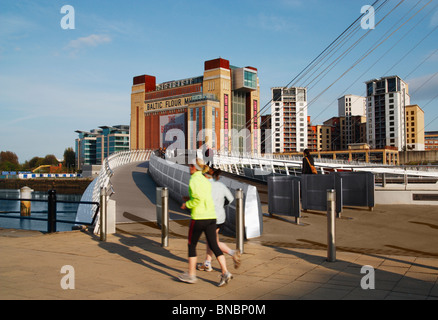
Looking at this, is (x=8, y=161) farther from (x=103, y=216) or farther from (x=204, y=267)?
(x=204, y=267)

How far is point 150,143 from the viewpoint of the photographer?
156 metres

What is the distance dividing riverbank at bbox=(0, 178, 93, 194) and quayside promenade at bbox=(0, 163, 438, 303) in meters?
99.7

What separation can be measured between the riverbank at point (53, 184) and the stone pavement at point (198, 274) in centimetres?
10093

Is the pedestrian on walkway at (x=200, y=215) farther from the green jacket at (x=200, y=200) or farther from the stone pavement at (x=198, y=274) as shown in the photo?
the stone pavement at (x=198, y=274)

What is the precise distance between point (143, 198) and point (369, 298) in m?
13.5

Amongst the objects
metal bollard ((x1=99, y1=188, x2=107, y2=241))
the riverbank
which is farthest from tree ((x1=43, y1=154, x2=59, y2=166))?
metal bollard ((x1=99, y1=188, x2=107, y2=241))

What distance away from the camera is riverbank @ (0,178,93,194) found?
108 metres

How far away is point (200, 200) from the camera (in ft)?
18.3

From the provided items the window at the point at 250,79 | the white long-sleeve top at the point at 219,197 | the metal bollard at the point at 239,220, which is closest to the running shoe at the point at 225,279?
the white long-sleeve top at the point at 219,197

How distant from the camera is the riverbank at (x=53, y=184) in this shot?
107688 mm

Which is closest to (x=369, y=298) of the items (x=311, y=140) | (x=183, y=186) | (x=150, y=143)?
(x=183, y=186)

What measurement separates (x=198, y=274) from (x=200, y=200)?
4.03 ft

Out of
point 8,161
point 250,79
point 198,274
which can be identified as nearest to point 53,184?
point 250,79

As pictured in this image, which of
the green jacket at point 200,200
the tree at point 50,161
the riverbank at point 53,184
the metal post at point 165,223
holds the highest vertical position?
the tree at point 50,161
